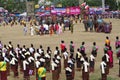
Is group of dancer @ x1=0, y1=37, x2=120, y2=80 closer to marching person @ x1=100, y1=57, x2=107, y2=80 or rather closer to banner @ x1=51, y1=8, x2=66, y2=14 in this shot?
marching person @ x1=100, y1=57, x2=107, y2=80

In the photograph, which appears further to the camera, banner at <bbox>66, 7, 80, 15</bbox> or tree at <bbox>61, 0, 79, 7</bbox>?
tree at <bbox>61, 0, 79, 7</bbox>

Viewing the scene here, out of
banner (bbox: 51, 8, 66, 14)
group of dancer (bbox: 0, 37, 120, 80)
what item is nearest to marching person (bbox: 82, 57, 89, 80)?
group of dancer (bbox: 0, 37, 120, 80)

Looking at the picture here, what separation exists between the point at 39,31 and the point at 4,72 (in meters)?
21.6

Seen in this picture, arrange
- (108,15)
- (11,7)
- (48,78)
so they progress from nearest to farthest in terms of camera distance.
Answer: (48,78)
(108,15)
(11,7)

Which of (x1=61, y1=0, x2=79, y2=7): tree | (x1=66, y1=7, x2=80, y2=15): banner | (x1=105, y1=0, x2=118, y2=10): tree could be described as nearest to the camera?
(x1=66, y1=7, x2=80, y2=15): banner

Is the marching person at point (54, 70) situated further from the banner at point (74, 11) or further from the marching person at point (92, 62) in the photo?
the banner at point (74, 11)

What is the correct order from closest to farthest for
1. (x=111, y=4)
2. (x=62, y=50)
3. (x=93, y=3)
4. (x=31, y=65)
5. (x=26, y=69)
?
1. (x=26, y=69)
2. (x=31, y=65)
3. (x=62, y=50)
4. (x=111, y=4)
5. (x=93, y=3)

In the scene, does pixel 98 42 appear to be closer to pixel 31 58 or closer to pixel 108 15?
pixel 31 58

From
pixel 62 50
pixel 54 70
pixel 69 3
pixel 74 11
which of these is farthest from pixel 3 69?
pixel 69 3

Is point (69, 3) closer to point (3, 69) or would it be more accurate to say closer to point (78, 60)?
point (78, 60)

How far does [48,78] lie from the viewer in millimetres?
20953

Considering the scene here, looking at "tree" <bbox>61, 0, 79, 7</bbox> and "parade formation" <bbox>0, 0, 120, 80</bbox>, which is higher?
"parade formation" <bbox>0, 0, 120, 80</bbox>

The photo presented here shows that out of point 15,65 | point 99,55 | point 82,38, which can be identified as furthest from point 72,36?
point 15,65

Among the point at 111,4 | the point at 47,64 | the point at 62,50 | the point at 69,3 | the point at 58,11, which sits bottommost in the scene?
the point at 69,3
